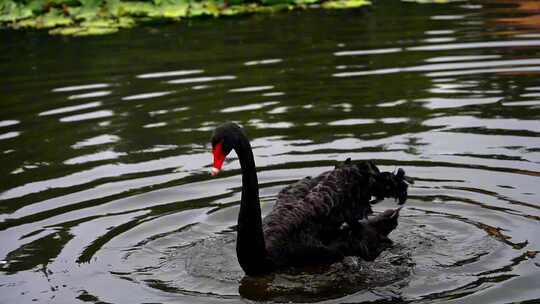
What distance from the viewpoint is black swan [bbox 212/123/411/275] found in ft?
17.1

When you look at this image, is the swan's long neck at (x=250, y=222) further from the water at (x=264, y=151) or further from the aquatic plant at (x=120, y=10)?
the aquatic plant at (x=120, y=10)

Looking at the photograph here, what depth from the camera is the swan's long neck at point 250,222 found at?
205 inches

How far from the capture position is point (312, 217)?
551 cm

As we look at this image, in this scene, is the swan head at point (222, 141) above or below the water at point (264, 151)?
above

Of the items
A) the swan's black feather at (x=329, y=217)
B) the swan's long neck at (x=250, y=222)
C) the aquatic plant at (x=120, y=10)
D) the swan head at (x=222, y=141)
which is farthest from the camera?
the aquatic plant at (x=120, y=10)

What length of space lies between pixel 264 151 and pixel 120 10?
29.0ft

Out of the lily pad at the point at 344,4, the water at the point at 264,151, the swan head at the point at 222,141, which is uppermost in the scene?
the swan head at the point at 222,141

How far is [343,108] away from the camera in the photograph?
9117mm

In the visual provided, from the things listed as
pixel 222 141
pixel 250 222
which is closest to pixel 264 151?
pixel 250 222

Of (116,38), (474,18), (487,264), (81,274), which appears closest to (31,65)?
(116,38)

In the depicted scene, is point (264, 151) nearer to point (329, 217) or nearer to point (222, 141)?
point (329, 217)

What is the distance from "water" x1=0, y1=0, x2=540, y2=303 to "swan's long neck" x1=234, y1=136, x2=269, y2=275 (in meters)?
0.20

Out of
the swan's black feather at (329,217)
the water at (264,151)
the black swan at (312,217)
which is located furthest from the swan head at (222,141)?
the water at (264,151)

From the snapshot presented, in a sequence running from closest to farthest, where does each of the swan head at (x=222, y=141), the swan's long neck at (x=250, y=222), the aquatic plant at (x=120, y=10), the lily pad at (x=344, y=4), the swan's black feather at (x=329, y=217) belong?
Result: the swan head at (x=222, y=141) < the swan's long neck at (x=250, y=222) < the swan's black feather at (x=329, y=217) < the aquatic plant at (x=120, y=10) < the lily pad at (x=344, y=4)
